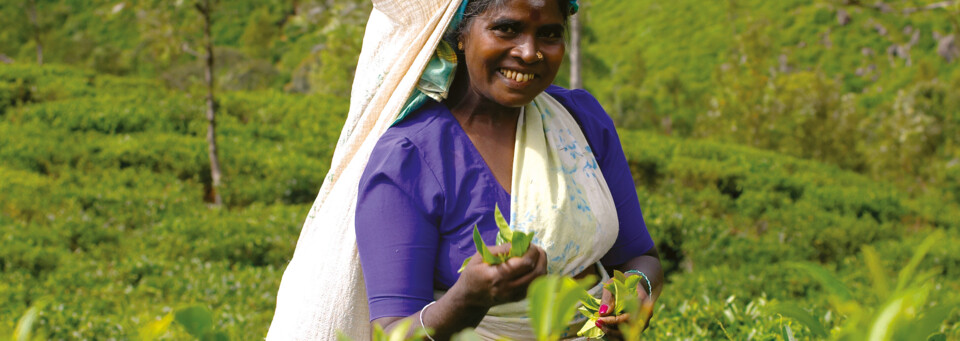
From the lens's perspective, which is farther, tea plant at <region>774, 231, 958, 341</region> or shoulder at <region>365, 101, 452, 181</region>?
shoulder at <region>365, 101, 452, 181</region>

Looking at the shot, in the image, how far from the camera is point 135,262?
5805 mm

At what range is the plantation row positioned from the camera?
5137 millimetres

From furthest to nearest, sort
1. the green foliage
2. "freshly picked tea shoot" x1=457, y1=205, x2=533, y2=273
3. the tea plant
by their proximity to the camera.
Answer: the green foliage
"freshly picked tea shoot" x1=457, y1=205, x2=533, y2=273
the tea plant

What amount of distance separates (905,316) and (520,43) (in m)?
1.01

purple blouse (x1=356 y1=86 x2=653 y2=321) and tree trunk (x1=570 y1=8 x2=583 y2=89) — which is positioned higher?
purple blouse (x1=356 y1=86 x2=653 y2=321)

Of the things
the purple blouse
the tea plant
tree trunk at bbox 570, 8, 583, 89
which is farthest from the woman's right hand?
tree trunk at bbox 570, 8, 583, 89

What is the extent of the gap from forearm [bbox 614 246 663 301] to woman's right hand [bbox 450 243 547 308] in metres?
0.58

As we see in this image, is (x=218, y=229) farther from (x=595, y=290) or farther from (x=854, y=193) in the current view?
(x=854, y=193)

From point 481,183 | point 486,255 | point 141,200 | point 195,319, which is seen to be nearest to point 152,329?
point 195,319

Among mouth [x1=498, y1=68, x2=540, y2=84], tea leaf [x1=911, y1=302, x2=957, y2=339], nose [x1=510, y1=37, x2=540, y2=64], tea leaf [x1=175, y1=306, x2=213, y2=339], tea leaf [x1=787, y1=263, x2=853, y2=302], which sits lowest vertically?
mouth [x1=498, y1=68, x2=540, y2=84]

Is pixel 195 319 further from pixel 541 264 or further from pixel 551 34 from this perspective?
pixel 551 34

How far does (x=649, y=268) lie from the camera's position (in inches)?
74.0

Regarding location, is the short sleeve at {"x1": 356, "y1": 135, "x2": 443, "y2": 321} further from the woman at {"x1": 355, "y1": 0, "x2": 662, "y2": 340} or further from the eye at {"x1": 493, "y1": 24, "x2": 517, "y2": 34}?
the eye at {"x1": 493, "y1": 24, "x2": 517, "y2": 34}

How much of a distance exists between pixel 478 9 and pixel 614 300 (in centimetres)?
62
